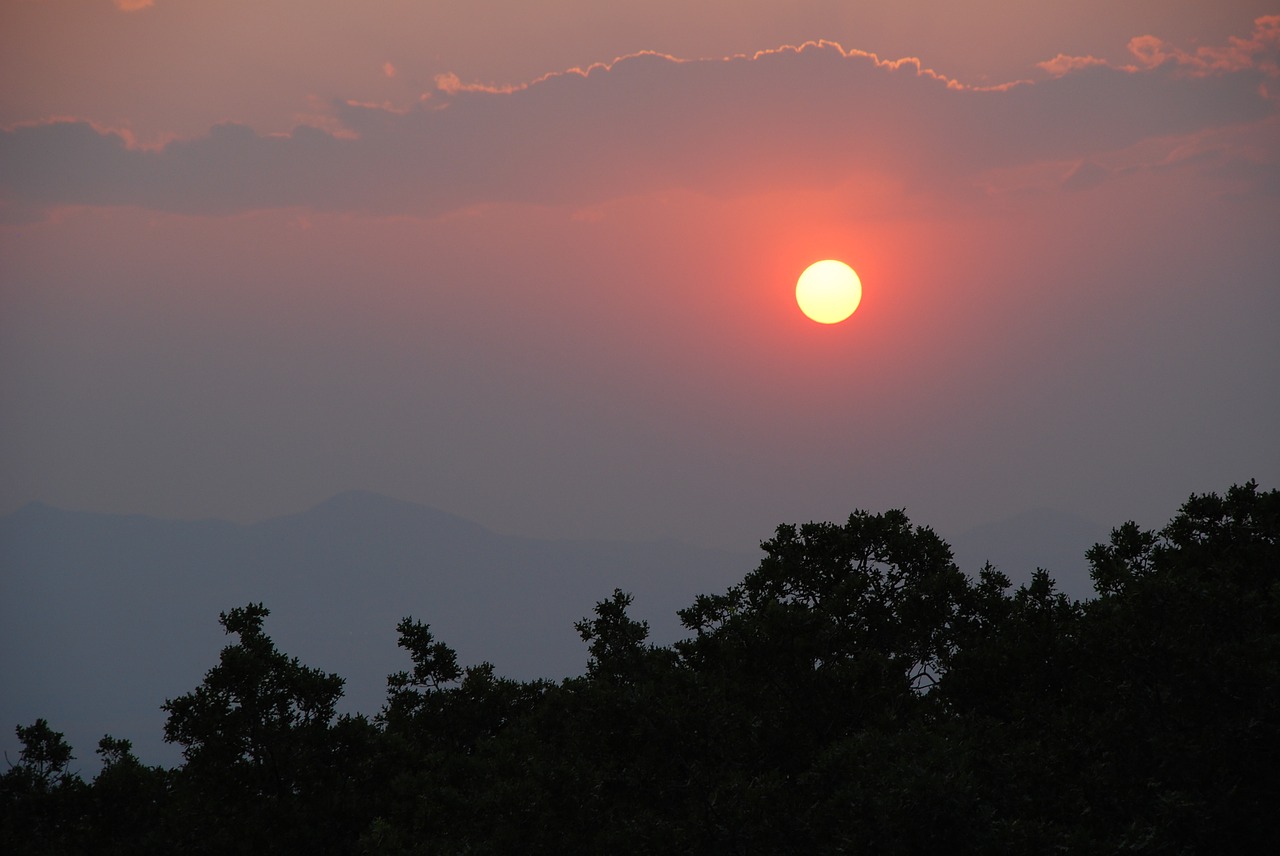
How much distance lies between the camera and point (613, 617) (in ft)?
128

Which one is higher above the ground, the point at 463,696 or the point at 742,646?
the point at 463,696

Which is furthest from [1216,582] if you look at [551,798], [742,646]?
[551,798]

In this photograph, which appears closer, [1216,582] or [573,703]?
[1216,582]

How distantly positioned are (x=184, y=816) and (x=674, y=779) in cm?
1351

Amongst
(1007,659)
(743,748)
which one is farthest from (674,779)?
(1007,659)

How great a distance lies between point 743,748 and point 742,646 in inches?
106

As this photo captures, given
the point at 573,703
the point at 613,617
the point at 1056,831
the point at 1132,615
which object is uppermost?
the point at 613,617

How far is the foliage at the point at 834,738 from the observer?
2302 centimetres

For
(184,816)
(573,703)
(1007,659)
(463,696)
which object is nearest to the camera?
(184,816)

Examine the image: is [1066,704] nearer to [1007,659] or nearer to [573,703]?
[1007,659]

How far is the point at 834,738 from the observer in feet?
95.4

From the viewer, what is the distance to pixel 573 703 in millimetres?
37688

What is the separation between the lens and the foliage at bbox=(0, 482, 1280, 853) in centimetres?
2302

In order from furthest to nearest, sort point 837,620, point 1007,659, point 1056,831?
point 837,620, point 1007,659, point 1056,831
